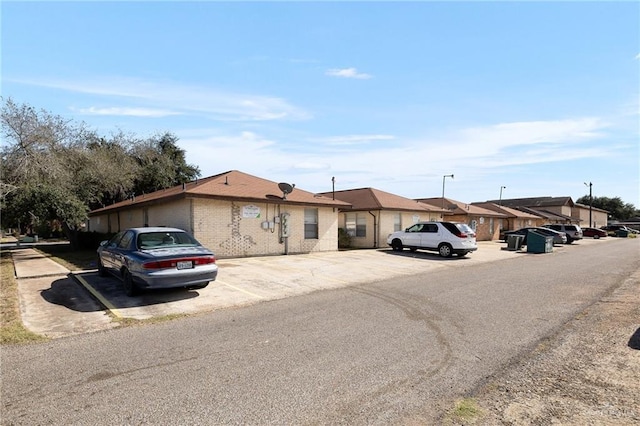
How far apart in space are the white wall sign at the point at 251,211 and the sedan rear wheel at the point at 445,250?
924cm

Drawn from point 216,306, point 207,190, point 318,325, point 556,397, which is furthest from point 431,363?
point 207,190

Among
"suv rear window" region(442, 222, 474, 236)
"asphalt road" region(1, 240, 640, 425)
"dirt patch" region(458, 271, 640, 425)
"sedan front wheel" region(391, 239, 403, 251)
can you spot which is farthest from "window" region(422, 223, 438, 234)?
"dirt patch" region(458, 271, 640, 425)

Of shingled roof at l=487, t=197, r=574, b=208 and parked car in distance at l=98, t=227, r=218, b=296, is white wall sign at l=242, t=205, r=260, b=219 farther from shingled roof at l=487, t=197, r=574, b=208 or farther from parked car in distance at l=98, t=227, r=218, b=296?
shingled roof at l=487, t=197, r=574, b=208

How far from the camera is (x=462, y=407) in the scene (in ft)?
11.5

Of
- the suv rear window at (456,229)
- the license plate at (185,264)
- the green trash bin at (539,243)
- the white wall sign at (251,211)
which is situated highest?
the white wall sign at (251,211)

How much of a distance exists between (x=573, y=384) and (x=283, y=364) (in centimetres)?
319

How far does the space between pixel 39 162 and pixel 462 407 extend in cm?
2116

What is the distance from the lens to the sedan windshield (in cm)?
Answer: 862

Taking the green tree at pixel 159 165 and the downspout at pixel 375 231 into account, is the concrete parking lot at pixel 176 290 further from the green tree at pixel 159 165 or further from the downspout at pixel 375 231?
the green tree at pixel 159 165

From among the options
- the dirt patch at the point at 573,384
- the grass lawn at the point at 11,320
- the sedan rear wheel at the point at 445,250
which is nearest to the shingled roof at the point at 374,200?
the sedan rear wheel at the point at 445,250

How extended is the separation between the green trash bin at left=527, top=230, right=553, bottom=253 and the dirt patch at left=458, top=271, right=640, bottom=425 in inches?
768

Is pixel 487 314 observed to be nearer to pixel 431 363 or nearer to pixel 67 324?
pixel 431 363

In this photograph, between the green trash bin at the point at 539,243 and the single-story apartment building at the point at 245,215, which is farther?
the green trash bin at the point at 539,243

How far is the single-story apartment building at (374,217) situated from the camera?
23.3 m
